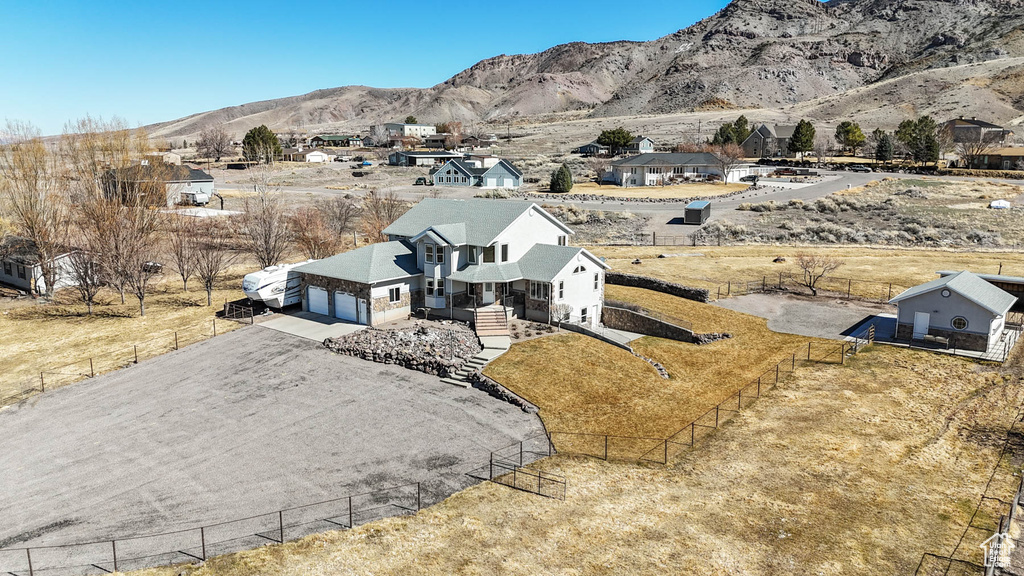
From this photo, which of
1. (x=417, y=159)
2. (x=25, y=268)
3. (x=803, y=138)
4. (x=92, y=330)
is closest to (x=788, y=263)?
(x=92, y=330)

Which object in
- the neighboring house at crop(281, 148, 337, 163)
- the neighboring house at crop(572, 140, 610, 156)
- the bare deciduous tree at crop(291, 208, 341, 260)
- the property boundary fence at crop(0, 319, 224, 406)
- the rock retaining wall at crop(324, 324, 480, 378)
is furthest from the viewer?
the neighboring house at crop(281, 148, 337, 163)

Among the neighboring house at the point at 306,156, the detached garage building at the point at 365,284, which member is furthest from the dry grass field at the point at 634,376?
the neighboring house at the point at 306,156

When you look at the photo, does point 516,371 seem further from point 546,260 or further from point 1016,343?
point 1016,343

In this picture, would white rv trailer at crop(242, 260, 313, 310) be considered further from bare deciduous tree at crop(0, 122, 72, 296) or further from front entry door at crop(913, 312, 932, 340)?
front entry door at crop(913, 312, 932, 340)

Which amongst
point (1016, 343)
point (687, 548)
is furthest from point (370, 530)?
point (1016, 343)

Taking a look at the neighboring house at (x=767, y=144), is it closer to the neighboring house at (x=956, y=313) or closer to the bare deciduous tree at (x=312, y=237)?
the bare deciduous tree at (x=312, y=237)

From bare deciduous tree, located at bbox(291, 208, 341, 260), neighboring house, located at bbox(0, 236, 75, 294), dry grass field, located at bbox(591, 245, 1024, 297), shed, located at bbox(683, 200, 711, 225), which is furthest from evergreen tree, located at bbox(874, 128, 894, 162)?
neighboring house, located at bbox(0, 236, 75, 294)
